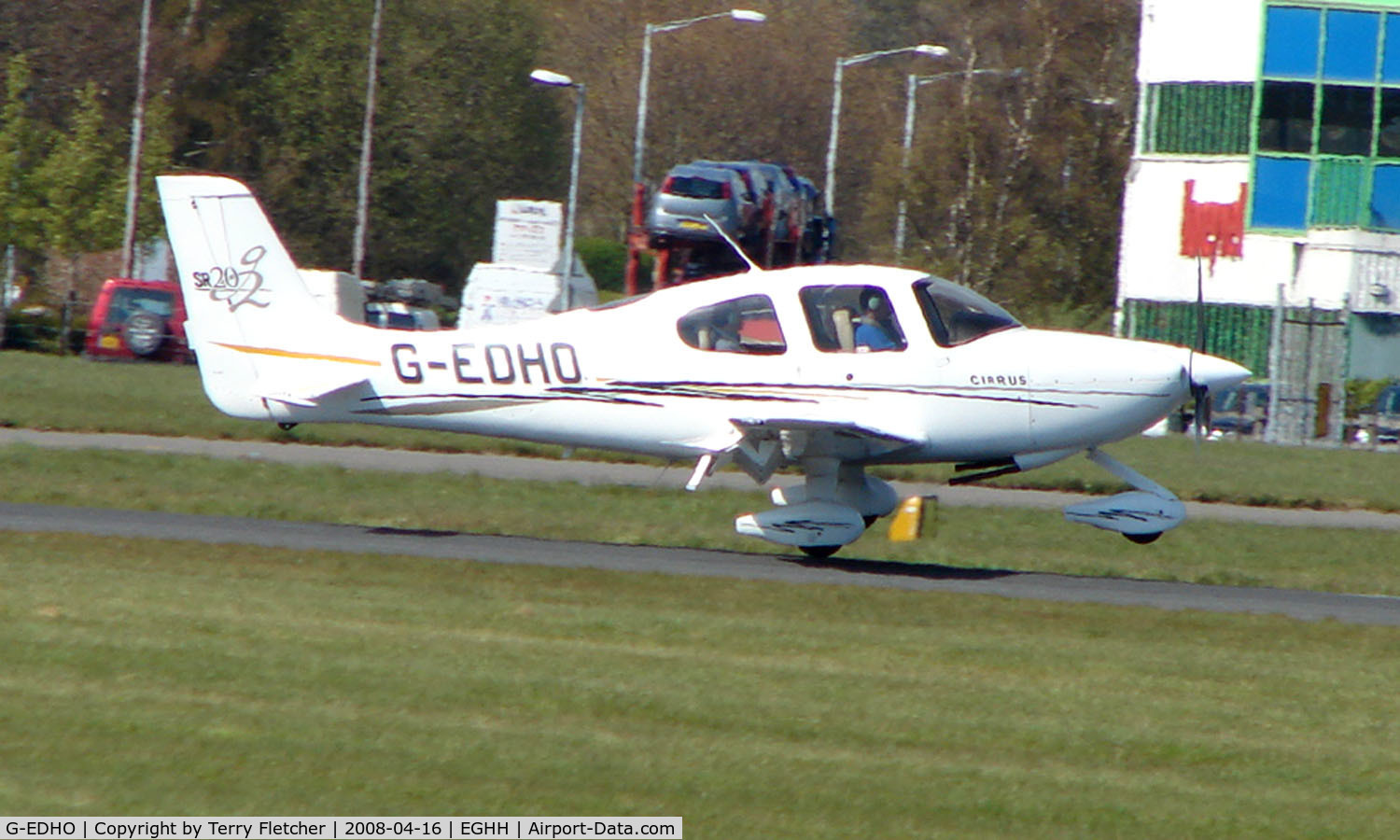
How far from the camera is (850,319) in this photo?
12.7 meters

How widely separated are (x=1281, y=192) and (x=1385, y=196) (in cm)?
200

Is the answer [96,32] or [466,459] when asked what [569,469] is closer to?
[466,459]

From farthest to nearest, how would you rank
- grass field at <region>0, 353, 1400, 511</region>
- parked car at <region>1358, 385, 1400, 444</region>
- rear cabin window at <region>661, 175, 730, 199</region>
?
rear cabin window at <region>661, 175, 730, 199</region>
parked car at <region>1358, 385, 1400, 444</region>
grass field at <region>0, 353, 1400, 511</region>

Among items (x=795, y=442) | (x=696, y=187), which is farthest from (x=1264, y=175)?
(x=795, y=442)

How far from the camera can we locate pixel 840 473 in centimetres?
1335

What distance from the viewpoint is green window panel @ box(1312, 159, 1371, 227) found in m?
34.8

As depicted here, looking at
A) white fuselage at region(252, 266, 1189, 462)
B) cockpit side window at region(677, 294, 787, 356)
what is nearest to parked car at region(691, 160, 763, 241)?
white fuselage at region(252, 266, 1189, 462)

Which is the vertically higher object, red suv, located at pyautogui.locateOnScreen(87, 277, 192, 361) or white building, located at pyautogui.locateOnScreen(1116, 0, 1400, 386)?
white building, located at pyautogui.locateOnScreen(1116, 0, 1400, 386)

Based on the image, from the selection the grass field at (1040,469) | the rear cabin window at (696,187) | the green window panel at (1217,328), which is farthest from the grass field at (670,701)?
the rear cabin window at (696,187)

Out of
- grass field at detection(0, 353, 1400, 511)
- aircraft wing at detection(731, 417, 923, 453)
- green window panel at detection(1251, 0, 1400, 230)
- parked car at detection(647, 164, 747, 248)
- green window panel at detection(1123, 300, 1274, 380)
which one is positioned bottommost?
grass field at detection(0, 353, 1400, 511)

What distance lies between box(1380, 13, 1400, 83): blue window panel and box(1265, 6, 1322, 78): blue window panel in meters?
1.29

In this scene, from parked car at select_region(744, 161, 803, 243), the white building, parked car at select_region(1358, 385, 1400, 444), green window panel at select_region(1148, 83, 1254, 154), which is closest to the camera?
parked car at select_region(1358, 385, 1400, 444)

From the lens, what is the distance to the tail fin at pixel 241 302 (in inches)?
519

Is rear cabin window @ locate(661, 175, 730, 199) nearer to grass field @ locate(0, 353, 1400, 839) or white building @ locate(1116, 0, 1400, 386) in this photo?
white building @ locate(1116, 0, 1400, 386)
